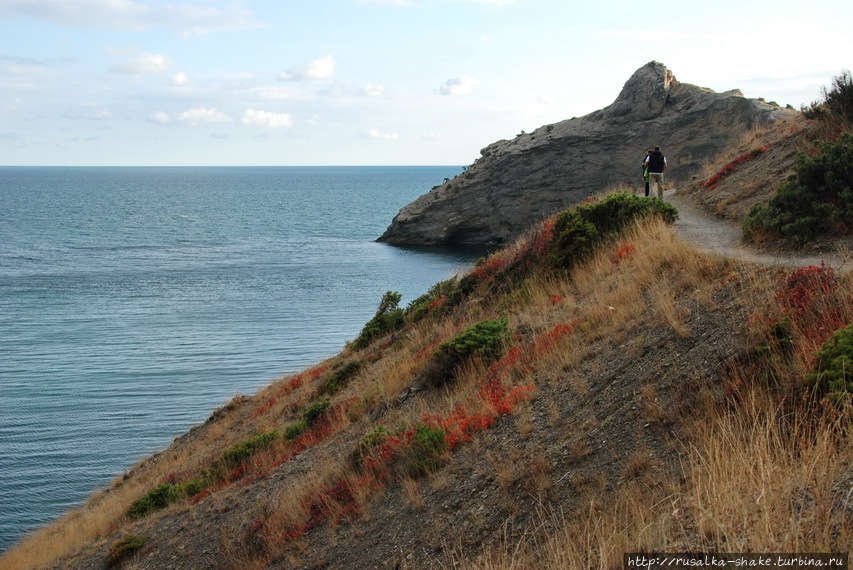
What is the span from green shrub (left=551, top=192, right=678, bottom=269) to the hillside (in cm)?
6

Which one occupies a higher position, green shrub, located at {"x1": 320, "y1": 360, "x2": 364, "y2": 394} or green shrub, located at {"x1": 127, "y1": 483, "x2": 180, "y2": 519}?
green shrub, located at {"x1": 320, "y1": 360, "x2": 364, "y2": 394}

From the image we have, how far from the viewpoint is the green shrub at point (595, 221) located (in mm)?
17297

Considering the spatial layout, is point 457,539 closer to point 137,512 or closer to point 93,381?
point 137,512

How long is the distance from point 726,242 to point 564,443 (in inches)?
338

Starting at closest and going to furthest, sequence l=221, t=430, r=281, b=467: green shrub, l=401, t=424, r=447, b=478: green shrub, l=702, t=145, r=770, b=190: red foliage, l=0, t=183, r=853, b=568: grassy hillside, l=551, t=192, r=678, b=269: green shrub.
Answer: l=0, t=183, r=853, b=568: grassy hillside
l=401, t=424, r=447, b=478: green shrub
l=221, t=430, r=281, b=467: green shrub
l=551, t=192, r=678, b=269: green shrub
l=702, t=145, r=770, b=190: red foliage

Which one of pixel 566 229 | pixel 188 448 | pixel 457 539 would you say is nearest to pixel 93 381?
pixel 188 448

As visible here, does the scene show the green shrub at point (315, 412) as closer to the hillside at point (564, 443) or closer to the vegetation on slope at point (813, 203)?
the hillside at point (564, 443)

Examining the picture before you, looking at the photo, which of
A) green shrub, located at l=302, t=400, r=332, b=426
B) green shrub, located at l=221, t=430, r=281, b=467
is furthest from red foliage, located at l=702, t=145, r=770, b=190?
green shrub, located at l=221, t=430, r=281, b=467

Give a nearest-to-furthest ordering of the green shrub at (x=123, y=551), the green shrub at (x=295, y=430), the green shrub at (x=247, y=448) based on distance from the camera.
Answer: the green shrub at (x=123, y=551), the green shrub at (x=247, y=448), the green shrub at (x=295, y=430)

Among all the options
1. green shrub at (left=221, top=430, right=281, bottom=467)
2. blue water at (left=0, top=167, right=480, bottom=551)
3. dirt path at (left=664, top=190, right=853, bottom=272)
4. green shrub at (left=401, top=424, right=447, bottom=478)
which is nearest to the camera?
green shrub at (left=401, top=424, right=447, bottom=478)

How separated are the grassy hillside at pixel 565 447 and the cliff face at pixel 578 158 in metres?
39.4

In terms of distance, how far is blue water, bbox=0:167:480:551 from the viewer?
76.5ft

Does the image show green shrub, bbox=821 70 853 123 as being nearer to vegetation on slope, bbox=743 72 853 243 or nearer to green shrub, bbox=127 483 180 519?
vegetation on slope, bbox=743 72 853 243

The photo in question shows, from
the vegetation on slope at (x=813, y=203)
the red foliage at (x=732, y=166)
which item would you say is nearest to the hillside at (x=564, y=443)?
the vegetation on slope at (x=813, y=203)
